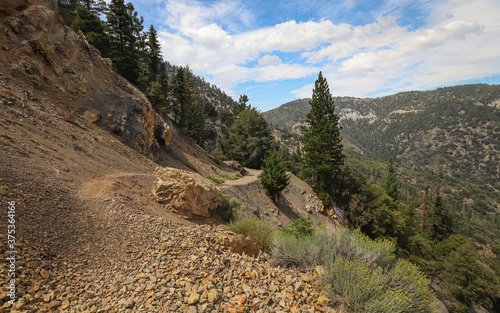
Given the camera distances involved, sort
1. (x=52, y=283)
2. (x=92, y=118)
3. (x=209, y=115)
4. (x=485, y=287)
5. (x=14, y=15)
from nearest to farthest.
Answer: (x=52, y=283) → (x=14, y=15) → (x=92, y=118) → (x=485, y=287) → (x=209, y=115)

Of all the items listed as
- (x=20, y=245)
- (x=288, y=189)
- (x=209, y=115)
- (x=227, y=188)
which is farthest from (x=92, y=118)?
(x=209, y=115)

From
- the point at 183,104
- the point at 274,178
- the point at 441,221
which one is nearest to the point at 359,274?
the point at 274,178

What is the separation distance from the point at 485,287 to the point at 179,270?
1261 inches

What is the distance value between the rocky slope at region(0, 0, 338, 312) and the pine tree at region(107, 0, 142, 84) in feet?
31.4

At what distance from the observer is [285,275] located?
4.64 metres

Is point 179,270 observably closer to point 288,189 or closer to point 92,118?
point 92,118

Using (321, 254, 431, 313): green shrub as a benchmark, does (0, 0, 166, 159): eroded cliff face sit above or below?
above

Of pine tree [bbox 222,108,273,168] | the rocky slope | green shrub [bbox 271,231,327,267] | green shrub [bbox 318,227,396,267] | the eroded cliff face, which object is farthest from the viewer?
pine tree [bbox 222,108,273,168]

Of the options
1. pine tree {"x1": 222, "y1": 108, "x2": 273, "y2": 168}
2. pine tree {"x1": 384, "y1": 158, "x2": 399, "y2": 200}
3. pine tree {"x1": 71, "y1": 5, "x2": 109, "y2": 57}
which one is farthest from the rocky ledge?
pine tree {"x1": 384, "y1": 158, "x2": 399, "y2": 200}

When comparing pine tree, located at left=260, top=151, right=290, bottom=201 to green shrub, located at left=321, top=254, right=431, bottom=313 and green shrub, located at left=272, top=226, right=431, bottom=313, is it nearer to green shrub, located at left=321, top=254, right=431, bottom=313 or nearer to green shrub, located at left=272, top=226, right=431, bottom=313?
green shrub, located at left=272, top=226, right=431, bottom=313

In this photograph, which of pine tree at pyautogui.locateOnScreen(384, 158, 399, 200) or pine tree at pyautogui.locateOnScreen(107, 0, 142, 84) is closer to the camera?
pine tree at pyautogui.locateOnScreen(107, 0, 142, 84)

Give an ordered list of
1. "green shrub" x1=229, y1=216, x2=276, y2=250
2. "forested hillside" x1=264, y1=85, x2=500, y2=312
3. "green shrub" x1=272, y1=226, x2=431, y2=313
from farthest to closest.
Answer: "forested hillside" x1=264, y1=85, x2=500, y2=312 → "green shrub" x1=229, y1=216, x2=276, y2=250 → "green shrub" x1=272, y1=226, x2=431, y2=313

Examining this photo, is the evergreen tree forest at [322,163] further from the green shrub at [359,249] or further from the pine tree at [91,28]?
the green shrub at [359,249]

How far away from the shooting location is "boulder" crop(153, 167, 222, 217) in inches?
321
